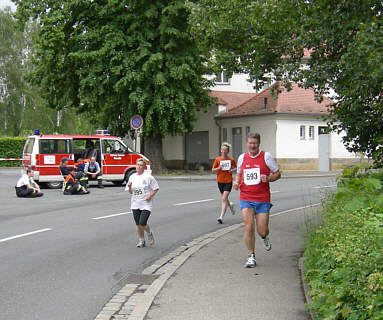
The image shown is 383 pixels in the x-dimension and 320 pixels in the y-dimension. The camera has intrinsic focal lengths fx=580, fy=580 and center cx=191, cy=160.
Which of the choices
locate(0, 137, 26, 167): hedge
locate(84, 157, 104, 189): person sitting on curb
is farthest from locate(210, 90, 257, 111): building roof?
locate(84, 157, 104, 189): person sitting on curb

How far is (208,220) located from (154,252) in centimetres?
410

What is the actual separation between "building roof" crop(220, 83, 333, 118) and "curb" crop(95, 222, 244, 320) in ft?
89.6

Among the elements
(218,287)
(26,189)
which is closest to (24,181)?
(26,189)

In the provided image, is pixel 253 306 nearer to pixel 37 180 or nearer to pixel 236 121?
pixel 37 180

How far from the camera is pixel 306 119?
3706 cm

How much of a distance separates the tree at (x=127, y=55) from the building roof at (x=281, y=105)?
285 inches

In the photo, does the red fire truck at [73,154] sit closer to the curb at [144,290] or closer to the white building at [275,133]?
the white building at [275,133]

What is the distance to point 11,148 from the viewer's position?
47.9 meters

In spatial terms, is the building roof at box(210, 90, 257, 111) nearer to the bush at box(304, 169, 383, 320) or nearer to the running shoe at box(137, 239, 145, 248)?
the running shoe at box(137, 239, 145, 248)

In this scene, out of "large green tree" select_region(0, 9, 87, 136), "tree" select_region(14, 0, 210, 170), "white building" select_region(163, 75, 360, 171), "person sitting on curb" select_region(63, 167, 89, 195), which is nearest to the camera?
"person sitting on curb" select_region(63, 167, 89, 195)

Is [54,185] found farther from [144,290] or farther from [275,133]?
[144,290]

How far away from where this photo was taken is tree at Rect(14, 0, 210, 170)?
93.1 feet

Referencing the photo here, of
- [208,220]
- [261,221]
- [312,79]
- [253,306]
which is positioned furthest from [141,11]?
[253,306]

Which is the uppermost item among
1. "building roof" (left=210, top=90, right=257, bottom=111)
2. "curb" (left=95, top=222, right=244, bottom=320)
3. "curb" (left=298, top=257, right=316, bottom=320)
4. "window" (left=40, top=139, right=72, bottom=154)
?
"building roof" (left=210, top=90, right=257, bottom=111)
